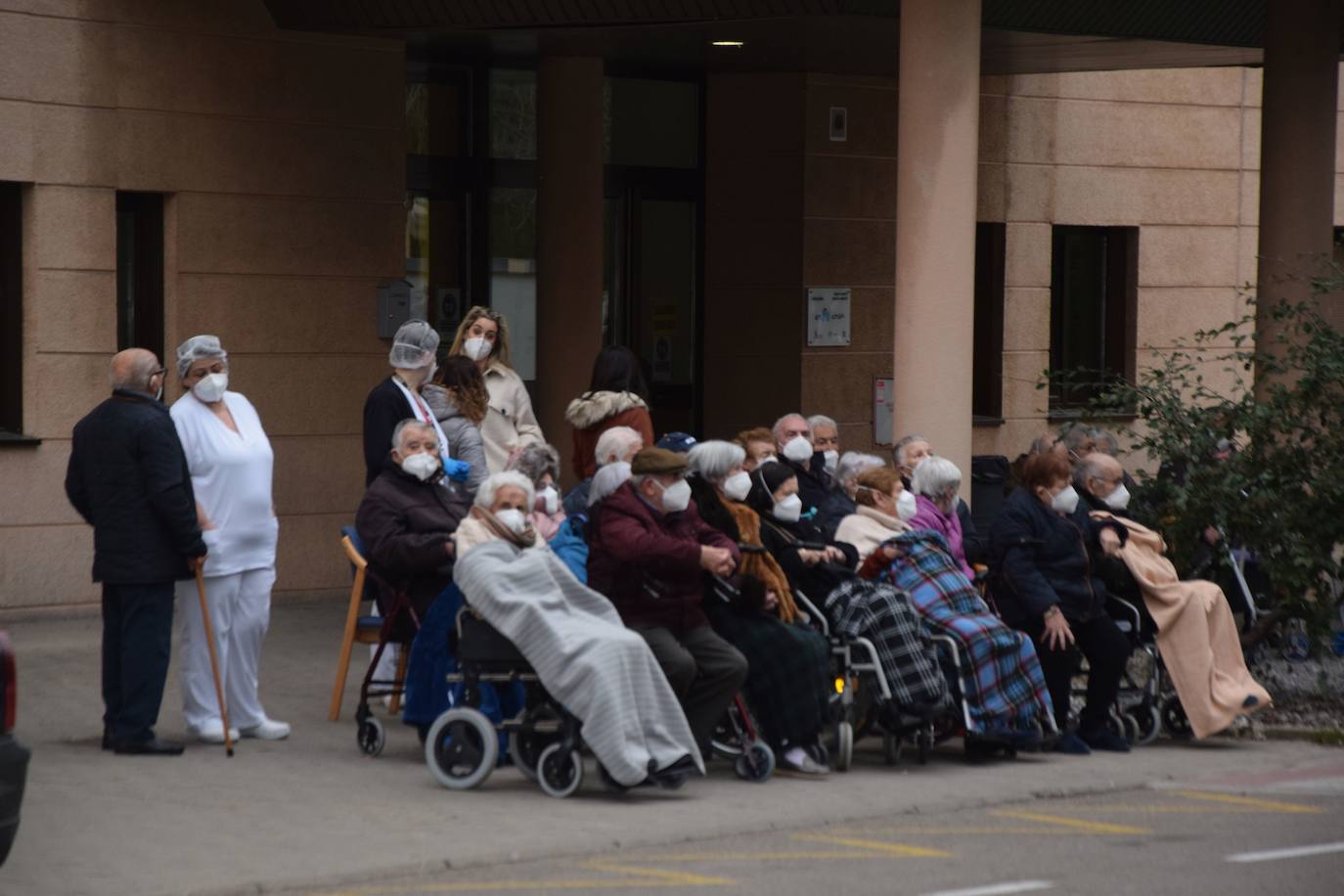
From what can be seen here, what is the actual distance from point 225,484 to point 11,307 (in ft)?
14.3

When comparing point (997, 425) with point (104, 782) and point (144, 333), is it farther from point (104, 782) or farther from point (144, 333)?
point (104, 782)

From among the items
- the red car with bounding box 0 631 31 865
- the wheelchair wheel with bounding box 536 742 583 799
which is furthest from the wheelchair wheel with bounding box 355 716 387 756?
the red car with bounding box 0 631 31 865

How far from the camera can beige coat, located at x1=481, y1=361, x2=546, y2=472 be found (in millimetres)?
11734

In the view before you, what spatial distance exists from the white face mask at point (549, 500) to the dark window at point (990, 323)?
9018 mm

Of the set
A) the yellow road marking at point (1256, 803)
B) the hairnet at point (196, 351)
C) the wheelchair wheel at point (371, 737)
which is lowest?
the yellow road marking at point (1256, 803)

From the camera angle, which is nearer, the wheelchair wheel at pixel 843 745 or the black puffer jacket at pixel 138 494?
the black puffer jacket at pixel 138 494

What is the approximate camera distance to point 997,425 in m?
18.8

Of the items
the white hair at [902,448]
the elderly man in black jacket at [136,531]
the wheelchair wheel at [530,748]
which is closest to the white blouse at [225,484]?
the elderly man in black jacket at [136,531]

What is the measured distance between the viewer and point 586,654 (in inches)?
350

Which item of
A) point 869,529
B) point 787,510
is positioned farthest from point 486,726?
point 869,529

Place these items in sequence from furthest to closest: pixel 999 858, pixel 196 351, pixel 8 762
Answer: pixel 196 351 → pixel 999 858 → pixel 8 762

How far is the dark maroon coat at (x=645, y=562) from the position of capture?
9.34 metres

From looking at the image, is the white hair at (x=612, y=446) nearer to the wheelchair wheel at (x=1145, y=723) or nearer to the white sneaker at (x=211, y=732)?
the white sneaker at (x=211, y=732)

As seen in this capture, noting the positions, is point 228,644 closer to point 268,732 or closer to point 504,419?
point 268,732
